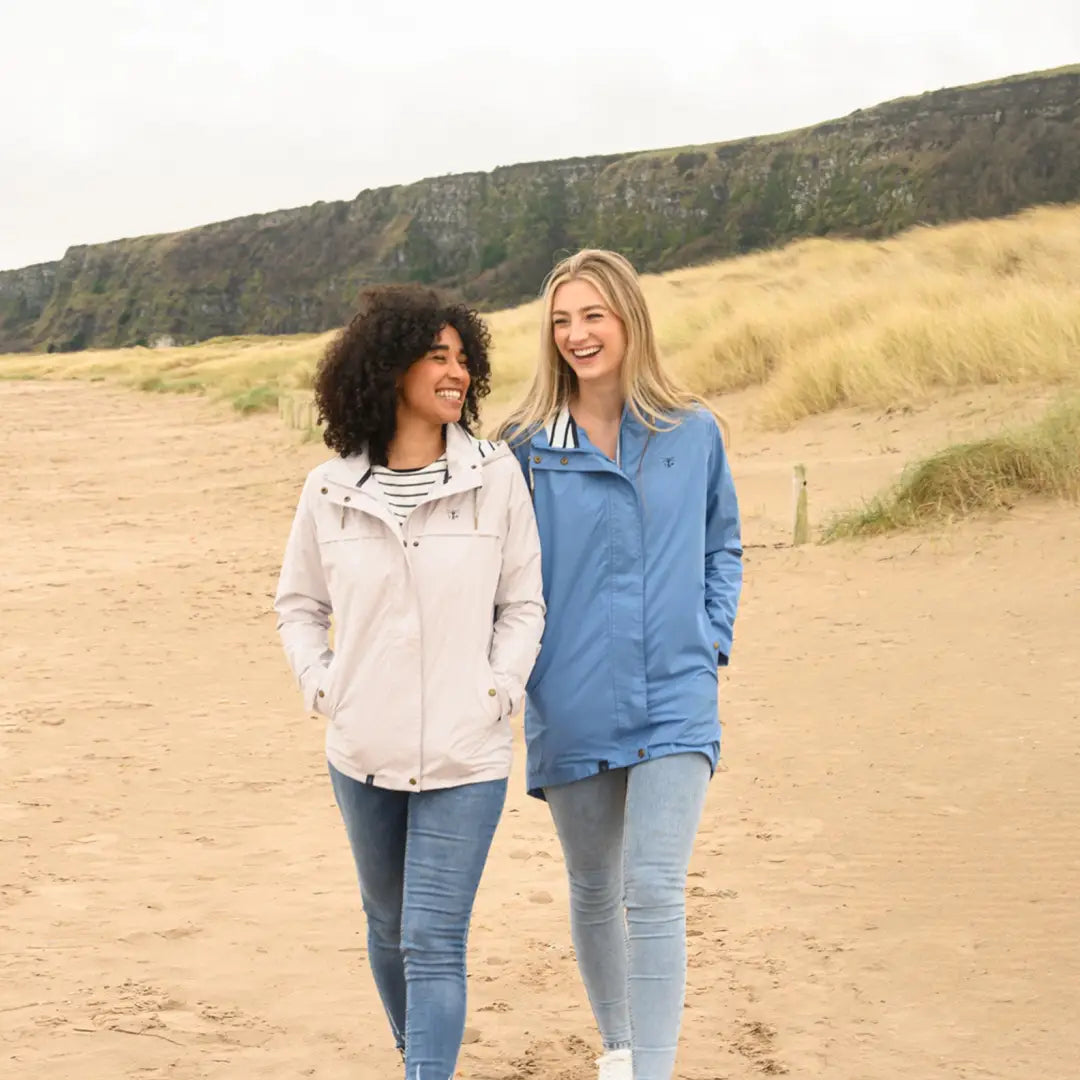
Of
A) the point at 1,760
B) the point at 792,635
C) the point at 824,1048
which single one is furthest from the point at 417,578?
the point at 792,635

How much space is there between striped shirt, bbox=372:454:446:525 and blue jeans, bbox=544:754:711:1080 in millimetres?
674

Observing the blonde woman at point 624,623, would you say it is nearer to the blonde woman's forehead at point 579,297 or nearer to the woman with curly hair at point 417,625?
the blonde woman's forehead at point 579,297

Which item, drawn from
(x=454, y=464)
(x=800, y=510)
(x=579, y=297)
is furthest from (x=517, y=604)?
(x=800, y=510)

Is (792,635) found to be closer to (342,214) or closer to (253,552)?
(253,552)

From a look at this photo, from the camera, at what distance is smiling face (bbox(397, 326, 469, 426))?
123 inches

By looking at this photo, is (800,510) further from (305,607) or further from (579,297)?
(305,607)

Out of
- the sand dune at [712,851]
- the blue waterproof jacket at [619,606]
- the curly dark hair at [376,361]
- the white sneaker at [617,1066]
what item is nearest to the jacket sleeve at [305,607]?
the curly dark hair at [376,361]

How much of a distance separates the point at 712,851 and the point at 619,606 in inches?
108

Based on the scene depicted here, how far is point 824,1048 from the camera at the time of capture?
13.1 feet

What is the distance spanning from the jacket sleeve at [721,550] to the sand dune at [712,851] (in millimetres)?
1241

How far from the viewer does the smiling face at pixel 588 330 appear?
10.8 ft

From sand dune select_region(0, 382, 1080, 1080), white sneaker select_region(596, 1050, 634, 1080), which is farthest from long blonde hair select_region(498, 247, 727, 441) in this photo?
sand dune select_region(0, 382, 1080, 1080)

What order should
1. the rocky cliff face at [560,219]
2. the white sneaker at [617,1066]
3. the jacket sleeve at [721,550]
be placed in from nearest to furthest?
the jacket sleeve at [721,550], the white sneaker at [617,1066], the rocky cliff face at [560,219]

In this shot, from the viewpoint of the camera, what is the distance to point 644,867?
306 cm
